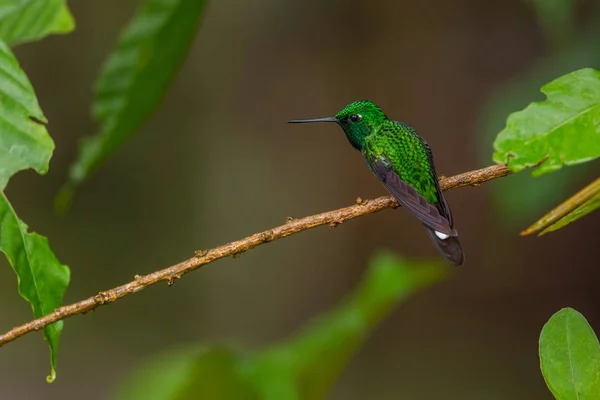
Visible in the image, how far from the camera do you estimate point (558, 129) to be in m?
0.74

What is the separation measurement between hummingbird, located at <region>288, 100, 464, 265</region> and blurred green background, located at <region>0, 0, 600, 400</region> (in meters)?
2.34

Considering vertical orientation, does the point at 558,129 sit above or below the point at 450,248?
above

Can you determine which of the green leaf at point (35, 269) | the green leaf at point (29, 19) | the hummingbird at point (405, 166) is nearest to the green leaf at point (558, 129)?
the hummingbird at point (405, 166)

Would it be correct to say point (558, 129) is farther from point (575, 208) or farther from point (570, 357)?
point (570, 357)

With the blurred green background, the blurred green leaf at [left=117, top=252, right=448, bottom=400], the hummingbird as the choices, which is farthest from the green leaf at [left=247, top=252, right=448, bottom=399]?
the blurred green background

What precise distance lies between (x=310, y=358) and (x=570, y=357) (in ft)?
2.42

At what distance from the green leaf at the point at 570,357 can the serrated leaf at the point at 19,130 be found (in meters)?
0.65

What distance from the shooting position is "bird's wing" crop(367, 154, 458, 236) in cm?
113

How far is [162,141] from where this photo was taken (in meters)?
4.62

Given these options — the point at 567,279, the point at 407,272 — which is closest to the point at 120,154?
the point at 567,279

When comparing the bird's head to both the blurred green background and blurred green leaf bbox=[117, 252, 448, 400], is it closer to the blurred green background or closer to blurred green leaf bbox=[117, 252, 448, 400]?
blurred green leaf bbox=[117, 252, 448, 400]

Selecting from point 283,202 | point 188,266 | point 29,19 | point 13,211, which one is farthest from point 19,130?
point 283,202

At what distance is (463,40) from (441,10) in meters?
0.26

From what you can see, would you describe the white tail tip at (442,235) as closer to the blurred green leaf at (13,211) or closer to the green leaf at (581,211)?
the green leaf at (581,211)
